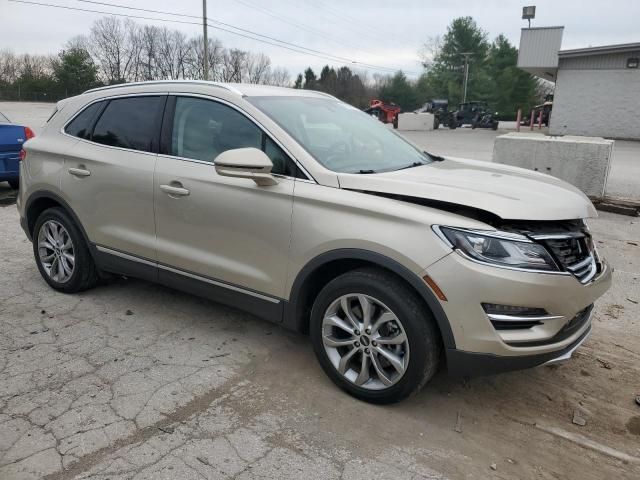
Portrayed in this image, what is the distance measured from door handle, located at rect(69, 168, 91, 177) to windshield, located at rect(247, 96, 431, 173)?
158 centimetres

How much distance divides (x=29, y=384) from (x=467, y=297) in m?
2.62

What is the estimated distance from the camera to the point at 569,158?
27.5 feet

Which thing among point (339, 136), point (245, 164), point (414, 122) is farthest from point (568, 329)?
point (414, 122)

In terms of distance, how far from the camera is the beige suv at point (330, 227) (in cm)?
263

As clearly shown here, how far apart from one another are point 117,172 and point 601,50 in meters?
27.1

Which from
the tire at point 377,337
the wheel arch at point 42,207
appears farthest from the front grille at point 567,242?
the wheel arch at point 42,207

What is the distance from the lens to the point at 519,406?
311cm

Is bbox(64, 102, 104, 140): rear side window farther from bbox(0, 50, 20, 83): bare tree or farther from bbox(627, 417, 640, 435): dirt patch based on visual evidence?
bbox(0, 50, 20, 83): bare tree

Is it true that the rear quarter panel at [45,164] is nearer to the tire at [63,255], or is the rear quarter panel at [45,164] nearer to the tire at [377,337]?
the tire at [63,255]

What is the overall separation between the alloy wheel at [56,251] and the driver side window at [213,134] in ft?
4.93

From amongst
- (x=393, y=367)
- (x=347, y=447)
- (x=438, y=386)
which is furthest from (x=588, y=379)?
(x=347, y=447)

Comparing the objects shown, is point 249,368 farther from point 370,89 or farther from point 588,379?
point 370,89

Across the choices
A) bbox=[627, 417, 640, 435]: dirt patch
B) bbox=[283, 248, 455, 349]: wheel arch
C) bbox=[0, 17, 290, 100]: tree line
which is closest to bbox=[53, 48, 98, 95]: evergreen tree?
bbox=[0, 17, 290, 100]: tree line

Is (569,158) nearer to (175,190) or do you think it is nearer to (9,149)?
(175,190)
